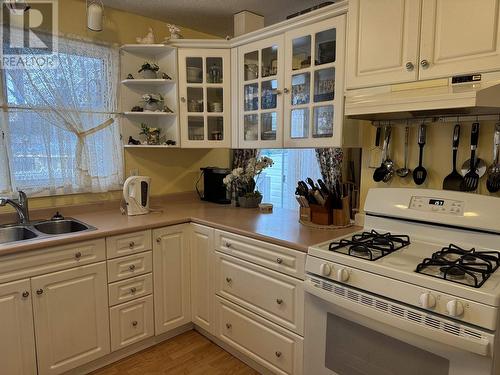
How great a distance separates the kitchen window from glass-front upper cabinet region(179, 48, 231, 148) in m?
0.73

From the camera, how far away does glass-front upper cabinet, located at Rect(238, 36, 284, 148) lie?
2248mm

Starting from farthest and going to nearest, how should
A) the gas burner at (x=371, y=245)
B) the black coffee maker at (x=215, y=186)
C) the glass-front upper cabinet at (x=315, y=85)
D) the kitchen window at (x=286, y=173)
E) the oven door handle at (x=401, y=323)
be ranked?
the kitchen window at (x=286, y=173)
the black coffee maker at (x=215, y=186)
the glass-front upper cabinet at (x=315, y=85)
the gas burner at (x=371, y=245)
the oven door handle at (x=401, y=323)

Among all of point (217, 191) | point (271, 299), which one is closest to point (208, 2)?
point (217, 191)

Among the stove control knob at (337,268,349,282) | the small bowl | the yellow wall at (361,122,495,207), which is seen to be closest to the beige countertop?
the small bowl

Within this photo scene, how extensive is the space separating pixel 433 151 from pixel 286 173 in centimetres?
183

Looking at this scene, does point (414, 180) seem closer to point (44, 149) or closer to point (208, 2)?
point (208, 2)

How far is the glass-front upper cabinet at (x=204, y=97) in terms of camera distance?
2541mm

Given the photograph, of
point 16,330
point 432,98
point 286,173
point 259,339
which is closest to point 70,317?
point 16,330

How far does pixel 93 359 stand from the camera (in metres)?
2.00

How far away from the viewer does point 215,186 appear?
2883 mm

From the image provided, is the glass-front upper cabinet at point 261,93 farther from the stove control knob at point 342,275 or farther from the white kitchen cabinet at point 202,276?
the stove control knob at point 342,275

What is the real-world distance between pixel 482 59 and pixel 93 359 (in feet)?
8.01

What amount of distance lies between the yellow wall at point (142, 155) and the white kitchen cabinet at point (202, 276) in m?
0.75

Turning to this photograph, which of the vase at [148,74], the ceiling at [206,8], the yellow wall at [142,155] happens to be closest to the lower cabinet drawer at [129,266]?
the yellow wall at [142,155]
